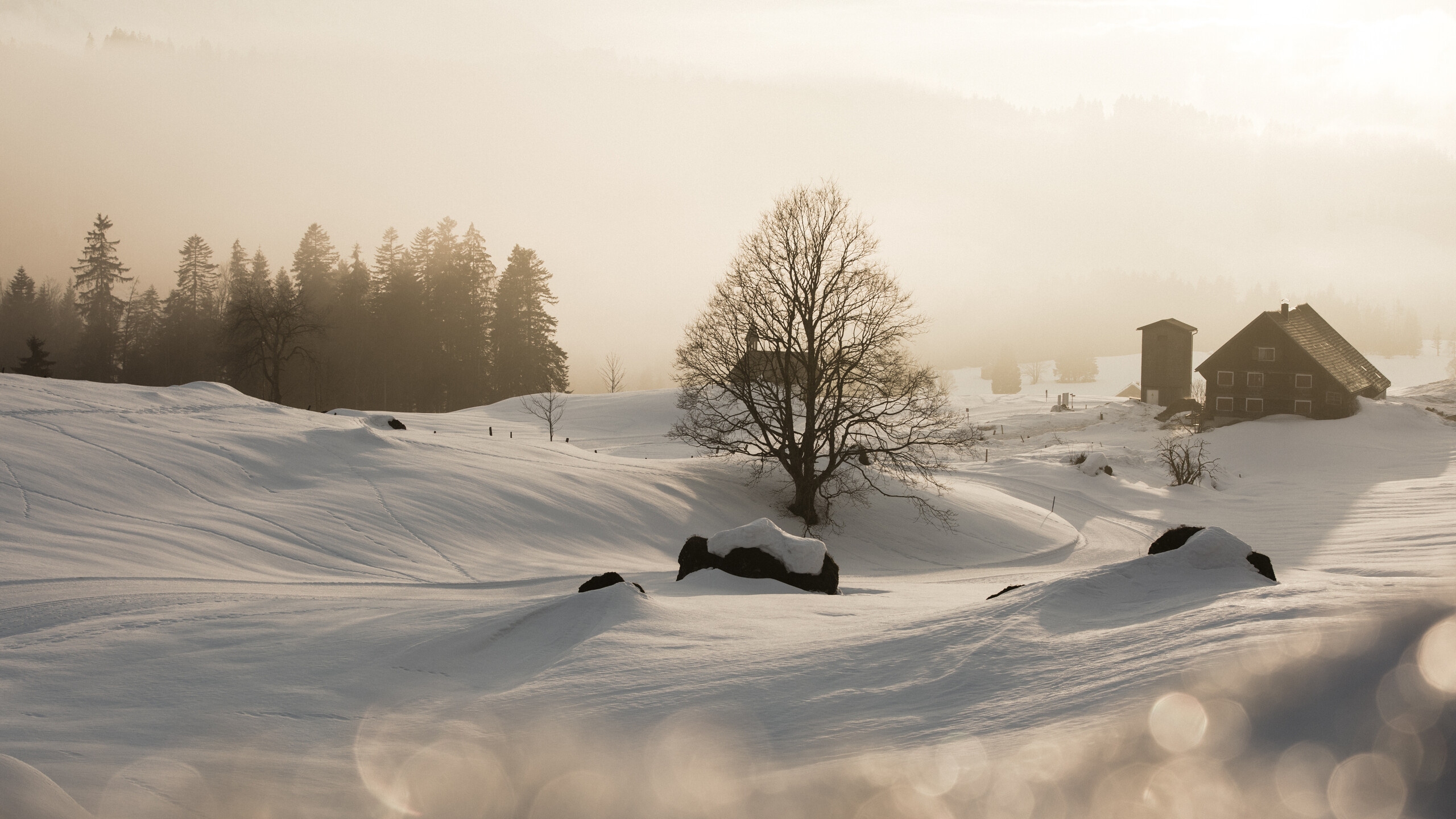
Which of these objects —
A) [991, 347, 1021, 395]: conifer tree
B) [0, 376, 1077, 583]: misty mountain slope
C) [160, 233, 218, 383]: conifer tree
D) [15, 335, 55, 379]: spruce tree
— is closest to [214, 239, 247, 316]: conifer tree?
[160, 233, 218, 383]: conifer tree

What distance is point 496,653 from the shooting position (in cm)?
698

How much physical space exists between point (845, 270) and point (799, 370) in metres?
3.96

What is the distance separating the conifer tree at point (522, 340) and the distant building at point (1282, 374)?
158 feet

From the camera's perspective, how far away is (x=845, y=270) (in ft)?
81.1

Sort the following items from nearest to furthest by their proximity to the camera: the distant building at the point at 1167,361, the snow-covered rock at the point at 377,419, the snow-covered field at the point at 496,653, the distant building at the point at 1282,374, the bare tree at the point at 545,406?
the snow-covered field at the point at 496,653 < the snow-covered rock at the point at 377,419 < the bare tree at the point at 545,406 < the distant building at the point at 1282,374 < the distant building at the point at 1167,361

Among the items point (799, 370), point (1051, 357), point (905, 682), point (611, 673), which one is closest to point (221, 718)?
point (611, 673)

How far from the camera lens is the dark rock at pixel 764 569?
1217cm

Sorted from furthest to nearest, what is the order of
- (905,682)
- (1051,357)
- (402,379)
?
(1051,357)
(402,379)
(905,682)

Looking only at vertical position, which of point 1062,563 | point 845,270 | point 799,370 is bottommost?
point 1062,563

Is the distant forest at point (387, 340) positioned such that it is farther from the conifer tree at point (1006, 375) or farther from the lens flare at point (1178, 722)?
the conifer tree at point (1006, 375)

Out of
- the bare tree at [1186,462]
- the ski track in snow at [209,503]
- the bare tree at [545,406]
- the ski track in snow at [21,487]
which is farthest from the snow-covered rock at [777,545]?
the bare tree at [545,406]

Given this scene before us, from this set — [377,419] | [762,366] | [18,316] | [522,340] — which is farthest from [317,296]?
[762,366]

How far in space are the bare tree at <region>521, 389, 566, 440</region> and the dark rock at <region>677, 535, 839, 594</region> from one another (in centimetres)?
3703

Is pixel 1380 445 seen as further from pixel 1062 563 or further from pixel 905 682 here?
pixel 905 682
